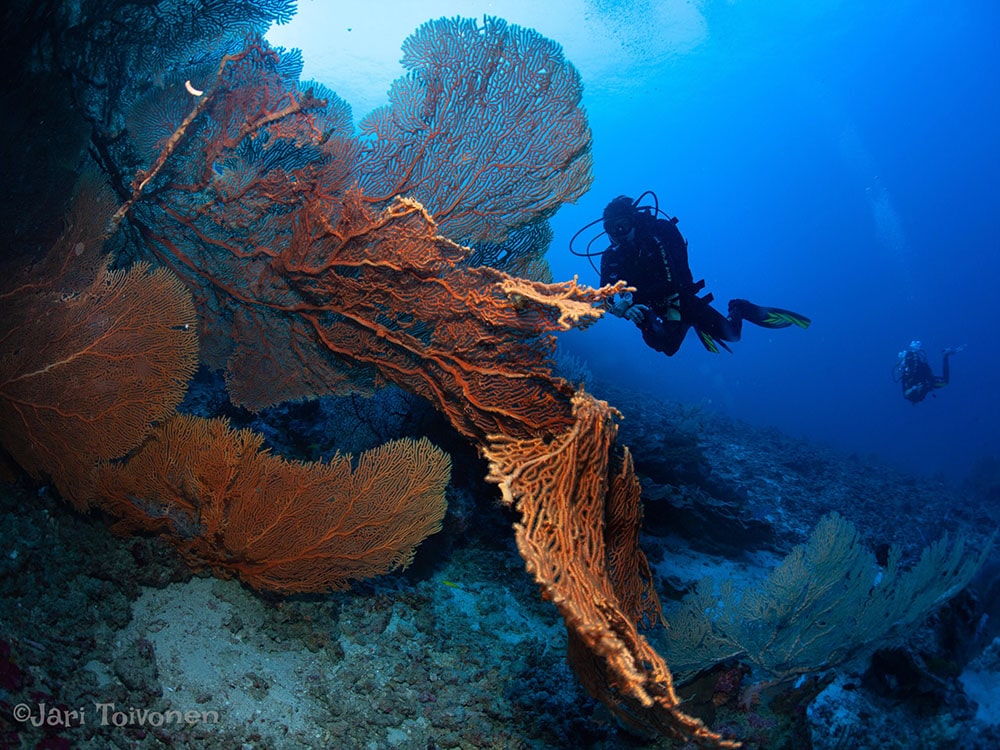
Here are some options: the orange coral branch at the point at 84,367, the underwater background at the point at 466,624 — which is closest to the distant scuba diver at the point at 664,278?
the underwater background at the point at 466,624

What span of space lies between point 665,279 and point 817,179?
119908mm

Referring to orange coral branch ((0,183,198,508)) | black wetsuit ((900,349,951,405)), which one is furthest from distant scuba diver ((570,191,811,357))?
black wetsuit ((900,349,951,405))

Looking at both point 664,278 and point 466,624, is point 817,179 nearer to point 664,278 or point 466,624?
point 664,278

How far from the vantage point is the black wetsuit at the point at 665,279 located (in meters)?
5.38

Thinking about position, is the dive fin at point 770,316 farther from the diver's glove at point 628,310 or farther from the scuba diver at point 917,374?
the scuba diver at point 917,374

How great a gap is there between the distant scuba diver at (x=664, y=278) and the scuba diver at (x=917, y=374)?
652 inches

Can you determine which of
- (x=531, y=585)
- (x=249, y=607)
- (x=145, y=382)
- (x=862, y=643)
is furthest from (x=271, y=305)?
(x=862, y=643)

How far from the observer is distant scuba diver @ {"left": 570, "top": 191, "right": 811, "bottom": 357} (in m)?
5.36

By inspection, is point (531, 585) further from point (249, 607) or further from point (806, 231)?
point (806, 231)

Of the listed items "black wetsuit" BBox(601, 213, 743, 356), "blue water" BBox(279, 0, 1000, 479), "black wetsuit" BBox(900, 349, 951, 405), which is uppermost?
"blue water" BBox(279, 0, 1000, 479)

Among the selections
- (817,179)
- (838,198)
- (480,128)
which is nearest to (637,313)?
(480,128)

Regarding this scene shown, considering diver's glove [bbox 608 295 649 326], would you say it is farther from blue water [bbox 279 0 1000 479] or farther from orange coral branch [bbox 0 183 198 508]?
blue water [bbox 279 0 1000 479]

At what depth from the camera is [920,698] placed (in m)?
4.26

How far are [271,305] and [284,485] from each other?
1.81 meters
